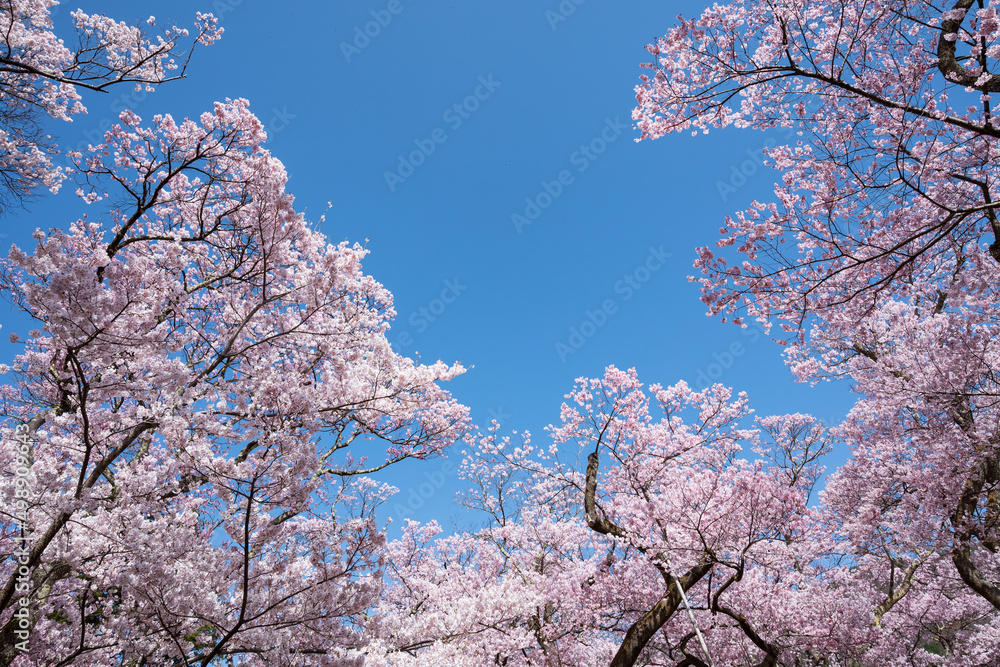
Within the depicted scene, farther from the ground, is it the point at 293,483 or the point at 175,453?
the point at 175,453

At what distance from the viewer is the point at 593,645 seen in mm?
11383

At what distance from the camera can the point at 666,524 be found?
9164 millimetres

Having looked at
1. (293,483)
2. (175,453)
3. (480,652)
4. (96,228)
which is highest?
(96,228)

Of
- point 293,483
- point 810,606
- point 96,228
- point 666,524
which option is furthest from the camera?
point 810,606

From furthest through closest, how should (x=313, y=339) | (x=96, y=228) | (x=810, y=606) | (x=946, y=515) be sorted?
(x=810, y=606)
(x=946, y=515)
(x=96, y=228)
(x=313, y=339)

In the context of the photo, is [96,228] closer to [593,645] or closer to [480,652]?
[480,652]

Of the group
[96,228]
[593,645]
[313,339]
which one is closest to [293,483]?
[313,339]

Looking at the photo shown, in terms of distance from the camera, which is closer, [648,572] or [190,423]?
[190,423]

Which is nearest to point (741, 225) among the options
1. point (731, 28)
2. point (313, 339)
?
point (731, 28)

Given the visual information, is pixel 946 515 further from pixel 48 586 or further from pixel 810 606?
pixel 48 586

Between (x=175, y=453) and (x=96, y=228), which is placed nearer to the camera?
(x=175, y=453)

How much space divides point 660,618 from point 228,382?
23.6 feet

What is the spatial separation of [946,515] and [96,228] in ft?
47.3

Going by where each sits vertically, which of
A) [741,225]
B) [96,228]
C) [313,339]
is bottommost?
[313,339]
